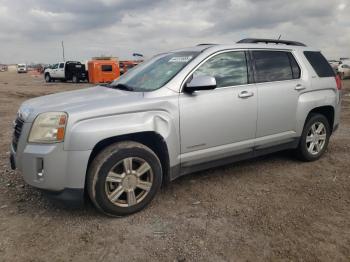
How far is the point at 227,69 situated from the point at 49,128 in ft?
6.95

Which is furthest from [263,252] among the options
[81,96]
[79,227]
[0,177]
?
[0,177]

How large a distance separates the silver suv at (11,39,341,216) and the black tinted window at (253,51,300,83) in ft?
0.05

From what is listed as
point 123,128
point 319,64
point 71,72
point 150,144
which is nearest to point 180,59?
point 150,144

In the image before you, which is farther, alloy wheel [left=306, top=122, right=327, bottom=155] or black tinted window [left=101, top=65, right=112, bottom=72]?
black tinted window [left=101, top=65, right=112, bottom=72]

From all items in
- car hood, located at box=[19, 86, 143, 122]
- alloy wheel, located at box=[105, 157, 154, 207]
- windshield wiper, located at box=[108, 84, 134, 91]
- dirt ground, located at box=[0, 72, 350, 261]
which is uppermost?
windshield wiper, located at box=[108, 84, 134, 91]

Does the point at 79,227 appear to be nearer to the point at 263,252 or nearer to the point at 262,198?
the point at 263,252

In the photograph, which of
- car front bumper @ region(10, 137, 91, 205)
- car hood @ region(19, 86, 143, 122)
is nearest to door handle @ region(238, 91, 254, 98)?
car hood @ region(19, 86, 143, 122)

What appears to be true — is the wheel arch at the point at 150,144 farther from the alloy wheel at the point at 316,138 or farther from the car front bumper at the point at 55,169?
the alloy wheel at the point at 316,138

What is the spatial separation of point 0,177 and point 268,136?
11.6ft

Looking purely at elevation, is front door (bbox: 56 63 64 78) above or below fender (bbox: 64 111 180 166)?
above

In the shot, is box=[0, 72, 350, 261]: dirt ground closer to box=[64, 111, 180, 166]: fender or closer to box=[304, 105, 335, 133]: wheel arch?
box=[64, 111, 180, 166]: fender

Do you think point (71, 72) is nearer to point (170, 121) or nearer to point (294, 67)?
point (294, 67)

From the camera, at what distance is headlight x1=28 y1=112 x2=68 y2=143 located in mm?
3045

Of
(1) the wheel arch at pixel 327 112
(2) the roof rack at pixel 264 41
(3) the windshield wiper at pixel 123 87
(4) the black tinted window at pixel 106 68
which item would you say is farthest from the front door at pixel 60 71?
(1) the wheel arch at pixel 327 112
